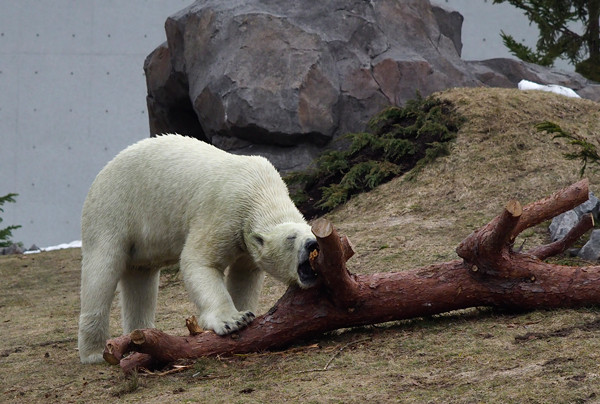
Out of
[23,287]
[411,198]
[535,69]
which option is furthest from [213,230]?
[535,69]

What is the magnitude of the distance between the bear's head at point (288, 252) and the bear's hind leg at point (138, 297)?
1.28 metres

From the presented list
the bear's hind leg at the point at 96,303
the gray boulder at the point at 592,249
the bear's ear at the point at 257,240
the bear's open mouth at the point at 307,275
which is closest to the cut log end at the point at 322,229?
the bear's open mouth at the point at 307,275

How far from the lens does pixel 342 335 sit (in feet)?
13.5

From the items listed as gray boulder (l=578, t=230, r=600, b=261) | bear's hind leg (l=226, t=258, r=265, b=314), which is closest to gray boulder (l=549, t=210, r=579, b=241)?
gray boulder (l=578, t=230, r=600, b=261)

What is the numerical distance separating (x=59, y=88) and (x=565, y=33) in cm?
905

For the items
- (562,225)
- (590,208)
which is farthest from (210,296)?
(590,208)

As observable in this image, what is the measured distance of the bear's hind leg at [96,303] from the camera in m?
4.59

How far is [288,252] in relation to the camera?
150 inches

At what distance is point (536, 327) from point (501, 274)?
1.04 feet

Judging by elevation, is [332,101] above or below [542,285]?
above

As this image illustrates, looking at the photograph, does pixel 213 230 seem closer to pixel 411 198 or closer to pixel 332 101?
pixel 411 198

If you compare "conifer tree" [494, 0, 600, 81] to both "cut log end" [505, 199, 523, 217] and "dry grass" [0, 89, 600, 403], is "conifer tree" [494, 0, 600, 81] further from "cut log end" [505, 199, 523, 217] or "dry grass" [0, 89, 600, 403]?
"cut log end" [505, 199, 523, 217]

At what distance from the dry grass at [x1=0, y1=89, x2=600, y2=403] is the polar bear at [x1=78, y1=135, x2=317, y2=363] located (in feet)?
1.22

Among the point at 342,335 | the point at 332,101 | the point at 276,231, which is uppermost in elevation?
the point at 332,101
